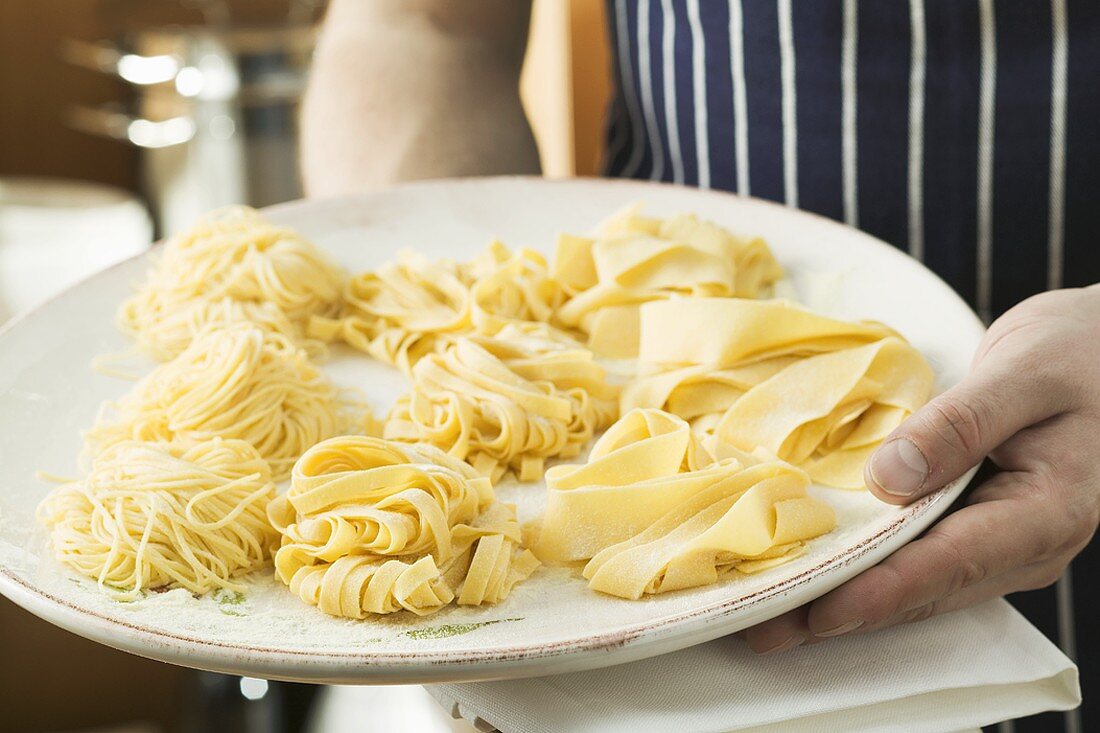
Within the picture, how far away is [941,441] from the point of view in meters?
0.96

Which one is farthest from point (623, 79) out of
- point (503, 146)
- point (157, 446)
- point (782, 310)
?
point (157, 446)

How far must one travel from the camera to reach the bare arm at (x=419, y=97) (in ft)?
5.97

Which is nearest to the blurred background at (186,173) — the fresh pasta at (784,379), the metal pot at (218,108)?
the metal pot at (218,108)

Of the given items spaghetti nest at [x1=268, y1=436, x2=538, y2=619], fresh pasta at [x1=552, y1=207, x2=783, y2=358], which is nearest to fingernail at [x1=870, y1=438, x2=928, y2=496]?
spaghetti nest at [x1=268, y1=436, x2=538, y2=619]

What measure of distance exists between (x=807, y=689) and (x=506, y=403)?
1.36 ft

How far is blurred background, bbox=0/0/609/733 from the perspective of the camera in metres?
2.93

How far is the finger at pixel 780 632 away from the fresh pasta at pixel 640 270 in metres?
0.49

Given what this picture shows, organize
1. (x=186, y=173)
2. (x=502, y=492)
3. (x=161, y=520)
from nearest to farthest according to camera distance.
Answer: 1. (x=161, y=520)
2. (x=502, y=492)
3. (x=186, y=173)

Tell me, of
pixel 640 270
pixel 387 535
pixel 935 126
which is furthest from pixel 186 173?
pixel 387 535

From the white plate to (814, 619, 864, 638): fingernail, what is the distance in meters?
0.04

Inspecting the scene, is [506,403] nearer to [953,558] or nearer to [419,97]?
[953,558]

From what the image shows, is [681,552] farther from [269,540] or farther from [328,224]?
[328,224]

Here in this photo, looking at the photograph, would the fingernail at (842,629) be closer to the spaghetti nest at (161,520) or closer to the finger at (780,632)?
the finger at (780,632)

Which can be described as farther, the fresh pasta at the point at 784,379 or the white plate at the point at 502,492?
the fresh pasta at the point at 784,379
